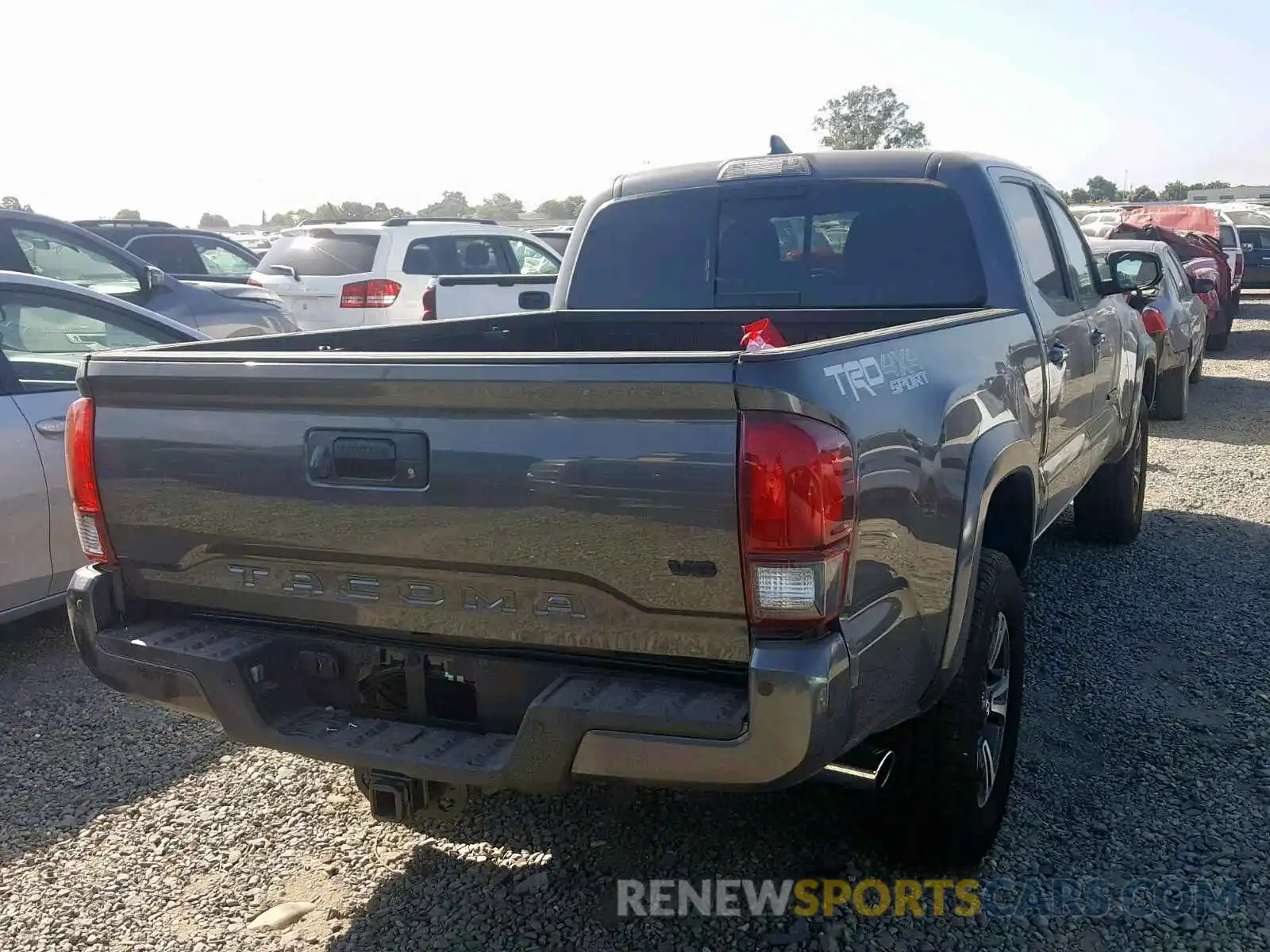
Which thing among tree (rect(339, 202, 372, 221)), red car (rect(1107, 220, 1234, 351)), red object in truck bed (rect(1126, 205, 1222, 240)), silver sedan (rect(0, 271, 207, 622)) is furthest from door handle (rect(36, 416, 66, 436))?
tree (rect(339, 202, 372, 221))

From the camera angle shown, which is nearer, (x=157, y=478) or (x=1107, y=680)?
(x=157, y=478)

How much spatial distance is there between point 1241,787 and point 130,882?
3381 mm

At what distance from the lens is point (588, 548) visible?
8.00 ft

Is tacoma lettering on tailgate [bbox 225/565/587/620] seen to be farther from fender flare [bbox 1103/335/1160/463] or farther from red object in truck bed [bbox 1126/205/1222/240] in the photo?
red object in truck bed [bbox 1126/205/1222/240]

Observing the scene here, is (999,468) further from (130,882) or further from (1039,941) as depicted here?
(130,882)

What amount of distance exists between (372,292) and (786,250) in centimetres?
727

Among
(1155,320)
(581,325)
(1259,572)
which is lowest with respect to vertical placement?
(1259,572)

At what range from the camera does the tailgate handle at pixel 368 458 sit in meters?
2.59

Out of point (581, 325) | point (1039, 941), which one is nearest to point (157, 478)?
point (581, 325)

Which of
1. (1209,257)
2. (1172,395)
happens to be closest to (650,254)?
(1172,395)

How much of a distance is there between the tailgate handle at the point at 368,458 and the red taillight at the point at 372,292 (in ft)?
27.9

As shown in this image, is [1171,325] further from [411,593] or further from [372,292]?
[411,593]

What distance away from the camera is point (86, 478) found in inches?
117

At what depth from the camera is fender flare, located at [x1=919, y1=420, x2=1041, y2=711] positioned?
287 centimetres
